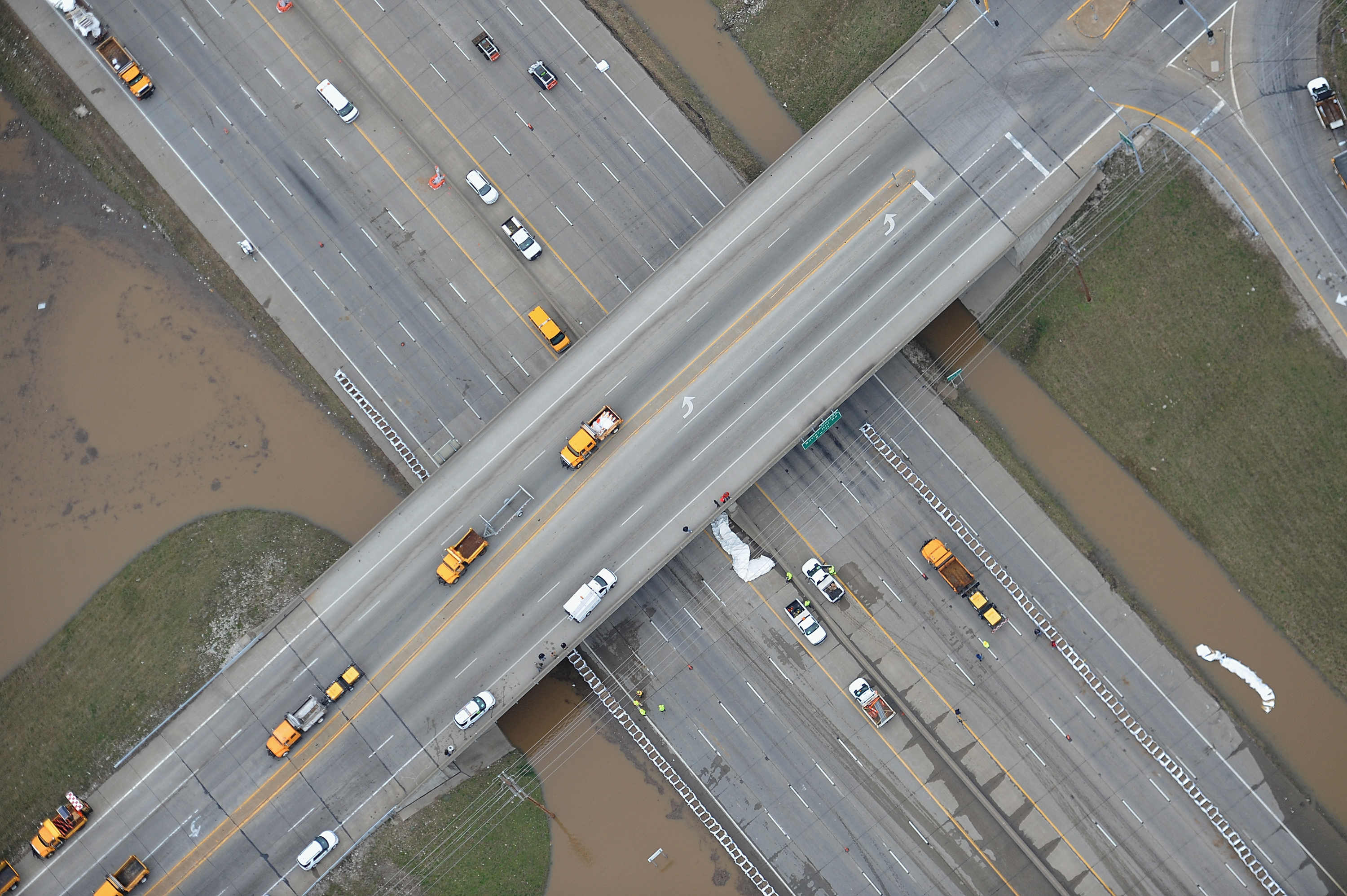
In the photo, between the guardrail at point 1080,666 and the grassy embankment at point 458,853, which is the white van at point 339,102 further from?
the grassy embankment at point 458,853

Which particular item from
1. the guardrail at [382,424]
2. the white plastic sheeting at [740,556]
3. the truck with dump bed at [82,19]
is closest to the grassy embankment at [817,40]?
the white plastic sheeting at [740,556]

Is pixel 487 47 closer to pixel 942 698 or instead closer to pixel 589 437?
pixel 589 437

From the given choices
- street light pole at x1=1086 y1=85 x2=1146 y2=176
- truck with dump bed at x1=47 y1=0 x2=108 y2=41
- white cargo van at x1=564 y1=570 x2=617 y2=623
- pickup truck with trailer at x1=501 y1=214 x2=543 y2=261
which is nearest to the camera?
white cargo van at x1=564 y1=570 x2=617 y2=623

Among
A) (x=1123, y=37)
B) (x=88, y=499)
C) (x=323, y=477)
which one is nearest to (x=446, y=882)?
(x=323, y=477)

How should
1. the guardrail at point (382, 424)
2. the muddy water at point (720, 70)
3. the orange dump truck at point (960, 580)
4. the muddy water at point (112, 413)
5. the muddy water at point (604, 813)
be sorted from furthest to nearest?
the muddy water at point (720, 70)
the muddy water at point (112, 413)
the guardrail at point (382, 424)
the muddy water at point (604, 813)
the orange dump truck at point (960, 580)

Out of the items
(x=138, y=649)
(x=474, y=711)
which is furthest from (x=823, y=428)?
(x=138, y=649)

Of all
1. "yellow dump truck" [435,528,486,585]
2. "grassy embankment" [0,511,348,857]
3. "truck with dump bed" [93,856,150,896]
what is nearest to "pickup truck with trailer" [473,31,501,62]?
"yellow dump truck" [435,528,486,585]

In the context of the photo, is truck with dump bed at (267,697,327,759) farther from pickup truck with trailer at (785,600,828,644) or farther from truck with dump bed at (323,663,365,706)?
pickup truck with trailer at (785,600,828,644)
